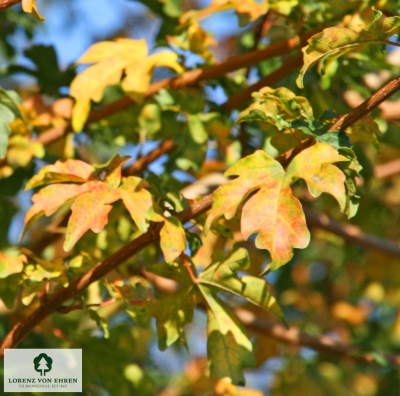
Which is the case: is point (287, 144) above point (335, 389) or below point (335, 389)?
above

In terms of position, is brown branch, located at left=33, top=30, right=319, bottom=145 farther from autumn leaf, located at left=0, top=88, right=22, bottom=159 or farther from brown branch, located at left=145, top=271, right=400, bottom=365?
brown branch, located at left=145, top=271, right=400, bottom=365

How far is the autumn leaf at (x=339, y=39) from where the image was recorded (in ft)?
3.15

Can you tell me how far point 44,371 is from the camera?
129 cm

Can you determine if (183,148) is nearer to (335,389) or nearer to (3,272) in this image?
(3,272)

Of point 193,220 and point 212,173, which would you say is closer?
point 193,220

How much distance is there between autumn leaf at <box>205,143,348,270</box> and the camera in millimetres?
930

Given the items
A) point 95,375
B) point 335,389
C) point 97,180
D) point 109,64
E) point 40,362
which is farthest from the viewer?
point 335,389

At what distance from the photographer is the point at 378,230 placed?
7.04ft

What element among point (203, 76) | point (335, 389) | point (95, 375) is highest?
point (203, 76)

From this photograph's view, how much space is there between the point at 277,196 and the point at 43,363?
597mm

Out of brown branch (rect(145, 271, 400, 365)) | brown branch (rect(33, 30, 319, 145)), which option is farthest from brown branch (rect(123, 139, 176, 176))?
brown branch (rect(145, 271, 400, 365))

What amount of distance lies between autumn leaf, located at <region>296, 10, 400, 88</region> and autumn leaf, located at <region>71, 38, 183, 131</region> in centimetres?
46

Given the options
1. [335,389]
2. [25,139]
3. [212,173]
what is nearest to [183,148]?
[25,139]

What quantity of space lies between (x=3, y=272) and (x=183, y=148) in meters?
0.51
